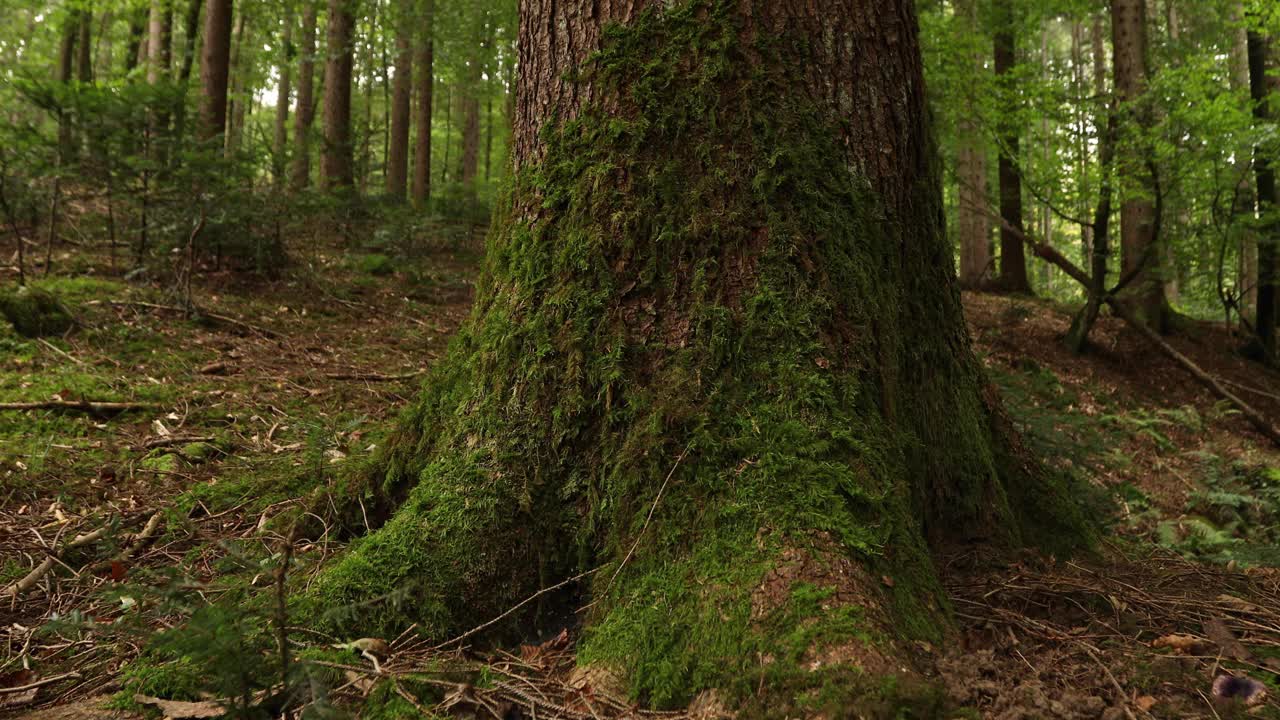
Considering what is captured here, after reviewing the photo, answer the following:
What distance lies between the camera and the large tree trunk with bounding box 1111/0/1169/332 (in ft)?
27.2

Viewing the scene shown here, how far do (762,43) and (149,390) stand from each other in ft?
14.4

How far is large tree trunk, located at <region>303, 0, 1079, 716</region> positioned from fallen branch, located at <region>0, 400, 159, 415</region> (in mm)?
2481

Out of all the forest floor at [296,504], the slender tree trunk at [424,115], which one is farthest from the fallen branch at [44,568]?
the slender tree trunk at [424,115]

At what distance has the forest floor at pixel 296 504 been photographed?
1.79m

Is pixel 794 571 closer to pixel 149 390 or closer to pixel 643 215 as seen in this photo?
pixel 643 215

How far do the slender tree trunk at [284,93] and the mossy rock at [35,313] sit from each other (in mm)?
3049

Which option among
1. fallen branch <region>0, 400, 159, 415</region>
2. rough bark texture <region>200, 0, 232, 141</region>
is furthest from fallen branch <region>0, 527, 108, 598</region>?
rough bark texture <region>200, 0, 232, 141</region>

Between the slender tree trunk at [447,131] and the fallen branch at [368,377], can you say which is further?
the slender tree trunk at [447,131]

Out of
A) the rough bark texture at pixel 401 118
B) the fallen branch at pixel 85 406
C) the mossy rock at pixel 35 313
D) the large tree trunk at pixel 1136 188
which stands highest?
the rough bark texture at pixel 401 118

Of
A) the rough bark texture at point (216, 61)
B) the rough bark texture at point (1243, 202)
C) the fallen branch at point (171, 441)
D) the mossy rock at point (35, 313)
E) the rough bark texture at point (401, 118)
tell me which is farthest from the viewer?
the rough bark texture at point (401, 118)

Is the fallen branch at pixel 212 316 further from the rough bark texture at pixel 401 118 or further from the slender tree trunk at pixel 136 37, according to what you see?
the rough bark texture at pixel 401 118

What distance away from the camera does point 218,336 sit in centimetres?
588

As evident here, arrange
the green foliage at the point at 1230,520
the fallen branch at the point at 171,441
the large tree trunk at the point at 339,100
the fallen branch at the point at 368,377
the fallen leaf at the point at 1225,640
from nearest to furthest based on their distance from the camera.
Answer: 1. the fallen leaf at the point at 1225,640
2. the fallen branch at the point at 171,441
3. the green foliage at the point at 1230,520
4. the fallen branch at the point at 368,377
5. the large tree trunk at the point at 339,100

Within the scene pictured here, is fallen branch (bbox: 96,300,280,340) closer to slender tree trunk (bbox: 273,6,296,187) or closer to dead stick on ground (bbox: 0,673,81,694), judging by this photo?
slender tree trunk (bbox: 273,6,296,187)
